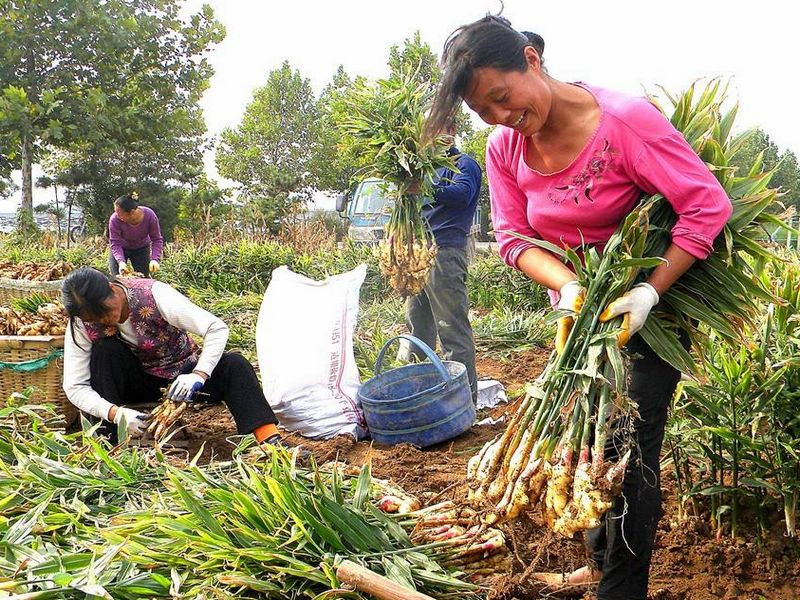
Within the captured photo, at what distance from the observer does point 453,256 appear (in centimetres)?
401

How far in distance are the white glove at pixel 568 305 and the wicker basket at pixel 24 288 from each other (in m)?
4.44

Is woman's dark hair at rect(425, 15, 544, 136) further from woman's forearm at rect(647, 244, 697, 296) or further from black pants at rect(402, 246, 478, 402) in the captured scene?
black pants at rect(402, 246, 478, 402)

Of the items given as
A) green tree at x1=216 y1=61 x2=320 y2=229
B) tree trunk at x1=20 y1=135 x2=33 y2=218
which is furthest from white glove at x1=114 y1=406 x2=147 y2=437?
green tree at x1=216 y1=61 x2=320 y2=229

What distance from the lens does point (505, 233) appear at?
201 centimetres

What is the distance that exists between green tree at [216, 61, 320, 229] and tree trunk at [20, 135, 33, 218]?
11.0 meters

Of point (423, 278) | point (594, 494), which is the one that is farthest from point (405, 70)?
point (594, 494)

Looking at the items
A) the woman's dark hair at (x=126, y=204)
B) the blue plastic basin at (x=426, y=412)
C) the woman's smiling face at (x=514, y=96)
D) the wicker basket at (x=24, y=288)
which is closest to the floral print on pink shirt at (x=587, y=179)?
the woman's smiling face at (x=514, y=96)

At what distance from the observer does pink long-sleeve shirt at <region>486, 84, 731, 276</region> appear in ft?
5.41

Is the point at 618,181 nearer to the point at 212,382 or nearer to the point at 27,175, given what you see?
the point at 212,382

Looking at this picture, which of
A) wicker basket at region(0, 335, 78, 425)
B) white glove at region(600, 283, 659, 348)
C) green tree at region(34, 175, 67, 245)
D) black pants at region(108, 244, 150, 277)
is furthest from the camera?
green tree at region(34, 175, 67, 245)

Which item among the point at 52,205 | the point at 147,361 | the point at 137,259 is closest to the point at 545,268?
the point at 147,361

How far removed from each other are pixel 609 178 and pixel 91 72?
1794 cm

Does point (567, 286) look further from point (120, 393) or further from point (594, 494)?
point (120, 393)

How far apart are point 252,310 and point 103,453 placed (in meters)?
5.60
